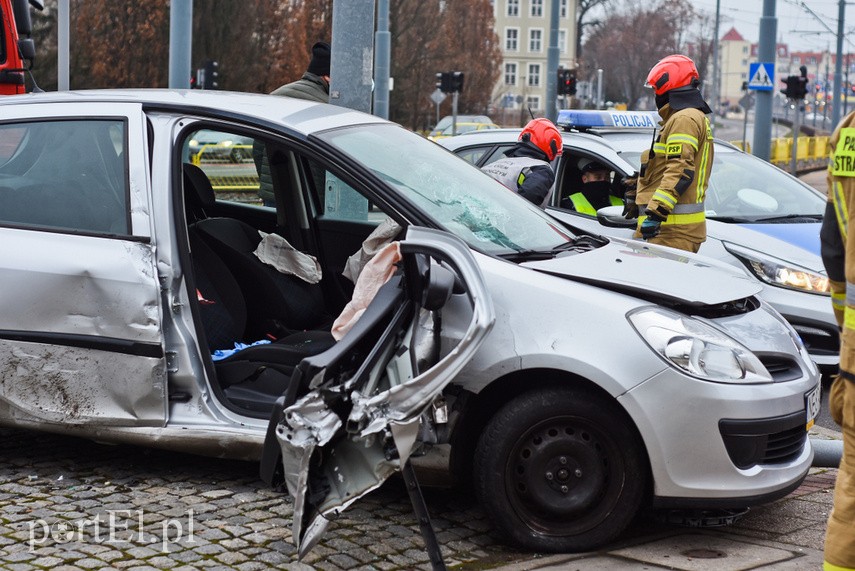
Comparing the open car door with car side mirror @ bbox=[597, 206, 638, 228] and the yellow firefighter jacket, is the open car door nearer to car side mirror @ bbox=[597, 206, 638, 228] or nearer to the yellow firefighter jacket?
the yellow firefighter jacket

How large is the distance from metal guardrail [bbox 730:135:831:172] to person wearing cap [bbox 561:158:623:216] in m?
29.5

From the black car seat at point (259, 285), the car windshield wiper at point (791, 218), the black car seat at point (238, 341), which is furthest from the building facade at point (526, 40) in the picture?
the black car seat at point (238, 341)

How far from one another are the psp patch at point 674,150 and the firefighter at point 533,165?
71 centimetres

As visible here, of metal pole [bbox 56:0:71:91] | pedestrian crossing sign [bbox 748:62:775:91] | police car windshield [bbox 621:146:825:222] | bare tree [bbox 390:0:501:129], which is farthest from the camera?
bare tree [bbox 390:0:501:129]

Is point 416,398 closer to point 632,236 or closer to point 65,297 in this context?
point 65,297

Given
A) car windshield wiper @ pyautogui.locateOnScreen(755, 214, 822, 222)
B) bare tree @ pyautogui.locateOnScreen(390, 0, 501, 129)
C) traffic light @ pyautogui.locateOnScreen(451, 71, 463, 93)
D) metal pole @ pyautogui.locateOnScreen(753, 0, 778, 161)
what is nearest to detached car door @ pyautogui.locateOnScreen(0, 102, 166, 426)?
car windshield wiper @ pyautogui.locateOnScreen(755, 214, 822, 222)

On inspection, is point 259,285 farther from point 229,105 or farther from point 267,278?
point 229,105

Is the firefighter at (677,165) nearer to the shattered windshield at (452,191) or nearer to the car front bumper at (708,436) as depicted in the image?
the shattered windshield at (452,191)

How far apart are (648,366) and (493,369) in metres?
0.54

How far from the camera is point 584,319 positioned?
416cm

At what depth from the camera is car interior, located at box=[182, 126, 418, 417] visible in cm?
486

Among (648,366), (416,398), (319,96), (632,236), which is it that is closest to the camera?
(416,398)

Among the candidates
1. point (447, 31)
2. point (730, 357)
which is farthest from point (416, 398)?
point (447, 31)

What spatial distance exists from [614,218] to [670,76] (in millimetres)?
969
